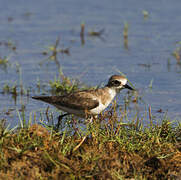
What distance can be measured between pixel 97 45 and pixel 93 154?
288 inches

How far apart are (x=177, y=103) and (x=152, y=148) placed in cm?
281

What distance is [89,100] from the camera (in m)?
6.82

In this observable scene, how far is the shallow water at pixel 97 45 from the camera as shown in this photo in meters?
9.09

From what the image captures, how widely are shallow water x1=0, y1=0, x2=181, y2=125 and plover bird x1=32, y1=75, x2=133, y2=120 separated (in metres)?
0.94

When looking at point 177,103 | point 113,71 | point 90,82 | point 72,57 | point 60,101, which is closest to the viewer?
point 60,101

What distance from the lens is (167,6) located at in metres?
14.8

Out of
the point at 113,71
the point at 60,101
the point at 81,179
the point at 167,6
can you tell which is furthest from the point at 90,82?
the point at 167,6

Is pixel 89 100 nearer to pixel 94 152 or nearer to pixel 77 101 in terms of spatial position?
pixel 77 101

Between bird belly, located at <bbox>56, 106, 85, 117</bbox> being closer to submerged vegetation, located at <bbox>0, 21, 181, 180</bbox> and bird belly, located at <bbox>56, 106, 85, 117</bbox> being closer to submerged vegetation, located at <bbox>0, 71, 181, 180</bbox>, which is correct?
submerged vegetation, located at <bbox>0, 21, 181, 180</bbox>

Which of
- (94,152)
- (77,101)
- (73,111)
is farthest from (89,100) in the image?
(94,152)

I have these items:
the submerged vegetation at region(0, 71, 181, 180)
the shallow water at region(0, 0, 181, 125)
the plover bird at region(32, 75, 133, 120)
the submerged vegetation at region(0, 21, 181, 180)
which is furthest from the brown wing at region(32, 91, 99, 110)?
the shallow water at region(0, 0, 181, 125)

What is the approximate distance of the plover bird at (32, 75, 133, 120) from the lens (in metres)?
6.79

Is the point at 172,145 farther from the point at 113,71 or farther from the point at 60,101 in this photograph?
the point at 113,71

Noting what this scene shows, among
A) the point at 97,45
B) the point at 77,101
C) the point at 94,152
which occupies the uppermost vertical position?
the point at 97,45
